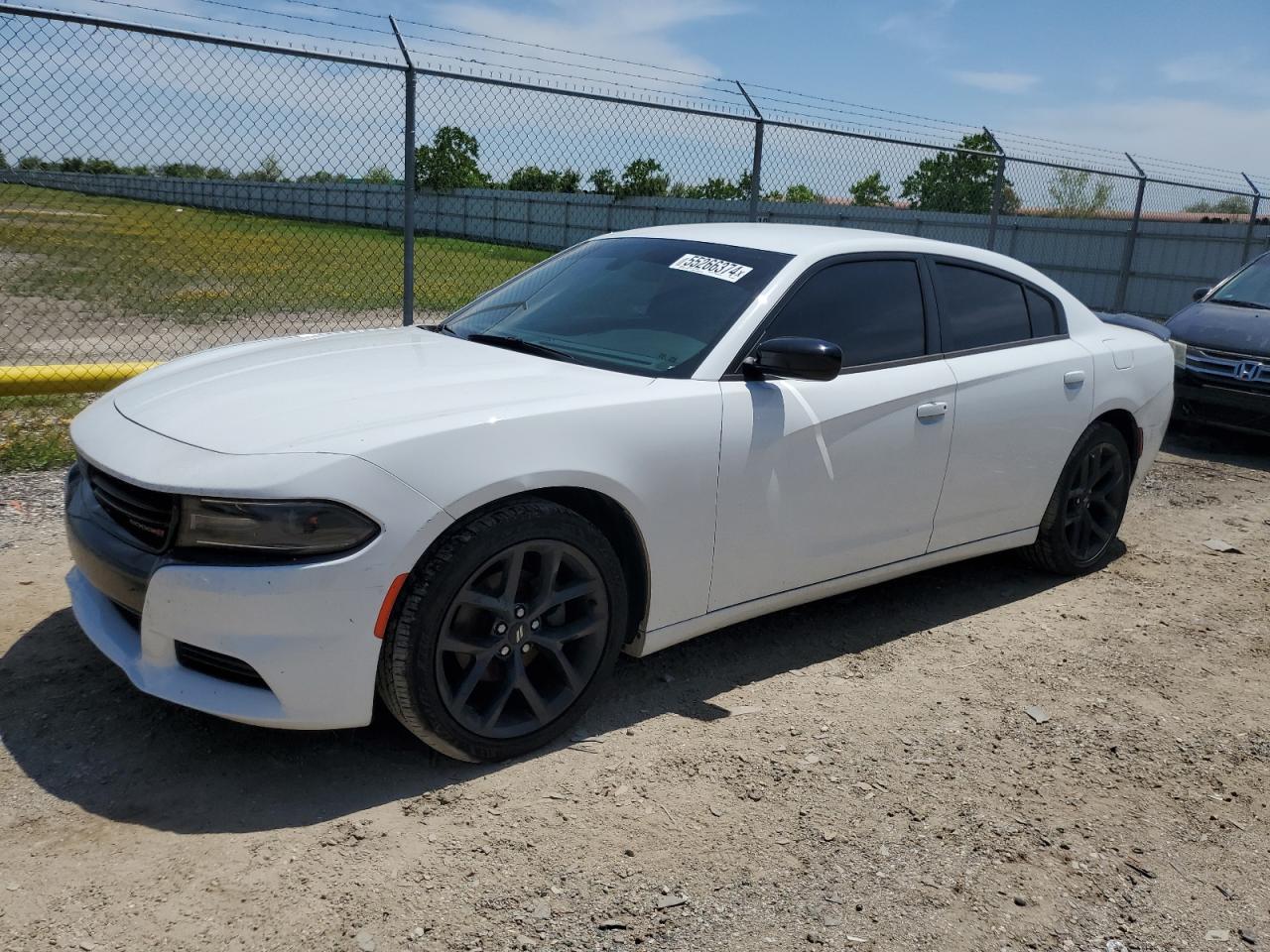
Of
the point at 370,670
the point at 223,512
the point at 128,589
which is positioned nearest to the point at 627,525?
the point at 370,670

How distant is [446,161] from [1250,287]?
7.03m

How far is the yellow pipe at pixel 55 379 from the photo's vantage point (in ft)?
20.1

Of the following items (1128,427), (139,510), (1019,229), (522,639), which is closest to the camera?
(139,510)

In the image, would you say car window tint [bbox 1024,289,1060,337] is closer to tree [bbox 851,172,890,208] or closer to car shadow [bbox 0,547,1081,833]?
car shadow [bbox 0,547,1081,833]

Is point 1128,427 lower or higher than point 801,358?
lower

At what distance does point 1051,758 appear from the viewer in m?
3.54

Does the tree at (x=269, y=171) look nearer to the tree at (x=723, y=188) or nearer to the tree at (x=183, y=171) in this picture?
the tree at (x=183, y=171)

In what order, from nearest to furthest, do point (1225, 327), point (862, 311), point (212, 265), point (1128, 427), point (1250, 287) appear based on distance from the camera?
point (862, 311), point (1128, 427), point (1225, 327), point (1250, 287), point (212, 265)

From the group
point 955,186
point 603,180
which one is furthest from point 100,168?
point 955,186

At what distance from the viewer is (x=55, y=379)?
6156 millimetres

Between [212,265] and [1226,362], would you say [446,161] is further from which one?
[212,265]

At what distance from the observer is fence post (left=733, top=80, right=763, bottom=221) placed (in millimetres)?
8508

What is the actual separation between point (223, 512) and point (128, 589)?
395 mm

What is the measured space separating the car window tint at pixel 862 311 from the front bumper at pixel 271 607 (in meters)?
1.64
